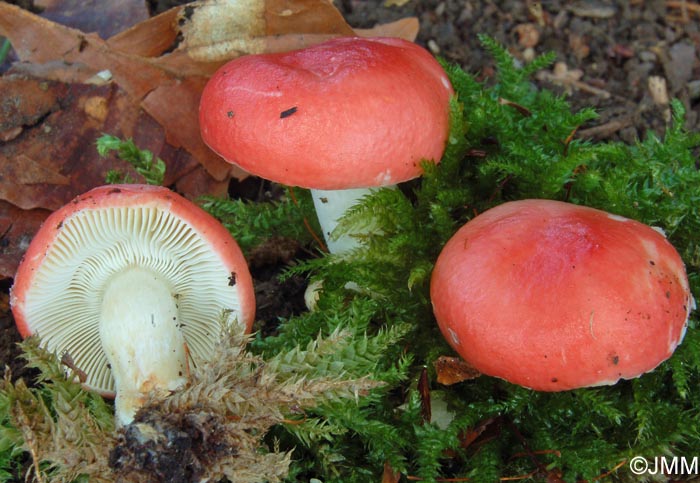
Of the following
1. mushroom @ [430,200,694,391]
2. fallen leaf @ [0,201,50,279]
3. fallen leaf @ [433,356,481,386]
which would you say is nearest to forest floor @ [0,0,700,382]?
fallen leaf @ [0,201,50,279]

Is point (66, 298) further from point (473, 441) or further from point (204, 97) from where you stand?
point (473, 441)

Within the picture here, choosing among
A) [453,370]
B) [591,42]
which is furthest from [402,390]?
[591,42]

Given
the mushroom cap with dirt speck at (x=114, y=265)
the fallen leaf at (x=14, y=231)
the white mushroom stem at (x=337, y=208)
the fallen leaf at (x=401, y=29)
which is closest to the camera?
the mushroom cap with dirt speck at (x=114, y=265)

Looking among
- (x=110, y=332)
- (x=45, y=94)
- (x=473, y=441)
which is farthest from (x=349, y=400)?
(x=45, y=94)

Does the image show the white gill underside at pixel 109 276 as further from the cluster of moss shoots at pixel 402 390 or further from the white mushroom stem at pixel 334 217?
the white mushroom stem at pixel 334 217

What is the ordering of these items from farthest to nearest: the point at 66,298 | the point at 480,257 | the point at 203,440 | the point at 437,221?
1. the point at 437,221
2. the point at 66,298
3. the point at 480,257
4. the point at 203,440

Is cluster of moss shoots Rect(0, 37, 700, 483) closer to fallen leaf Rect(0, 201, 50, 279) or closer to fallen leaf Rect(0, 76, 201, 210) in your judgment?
fallen leaf Rect(0, 76, 201, 210)

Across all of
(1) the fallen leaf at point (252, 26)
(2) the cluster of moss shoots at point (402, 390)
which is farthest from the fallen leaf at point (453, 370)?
(1) the fallen leaf at point (252, 26)
